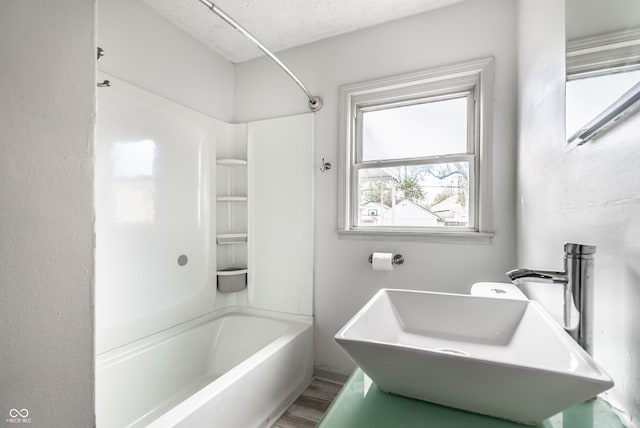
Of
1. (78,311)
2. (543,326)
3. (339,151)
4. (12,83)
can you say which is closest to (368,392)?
(543,326)

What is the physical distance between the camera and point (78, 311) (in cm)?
55

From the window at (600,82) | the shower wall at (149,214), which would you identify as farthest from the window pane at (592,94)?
the shower wall at (149,214)

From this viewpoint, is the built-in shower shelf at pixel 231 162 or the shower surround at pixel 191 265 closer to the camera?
the shower surround at pixel 191 265

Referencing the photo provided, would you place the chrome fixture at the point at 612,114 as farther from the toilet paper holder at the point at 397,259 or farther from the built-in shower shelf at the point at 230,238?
the built-in shower shelf at the point at 230,238

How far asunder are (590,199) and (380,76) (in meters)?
1.53

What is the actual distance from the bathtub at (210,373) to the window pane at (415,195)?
0.93m

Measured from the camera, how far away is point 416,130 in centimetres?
188

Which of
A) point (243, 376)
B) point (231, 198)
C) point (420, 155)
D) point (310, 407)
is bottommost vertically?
point (310, 407)

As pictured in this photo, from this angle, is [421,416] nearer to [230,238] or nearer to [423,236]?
[423,236]

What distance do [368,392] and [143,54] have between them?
6.90 feet

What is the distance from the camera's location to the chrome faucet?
22.4 inches

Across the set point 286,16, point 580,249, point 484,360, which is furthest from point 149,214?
point 580,249

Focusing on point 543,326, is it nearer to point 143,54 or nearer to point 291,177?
point 291,177

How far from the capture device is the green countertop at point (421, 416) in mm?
507
